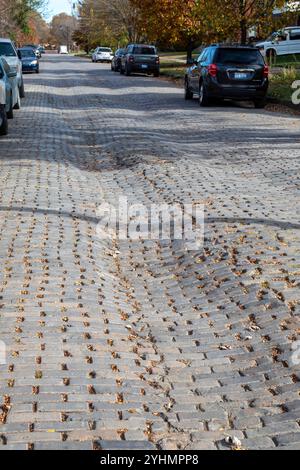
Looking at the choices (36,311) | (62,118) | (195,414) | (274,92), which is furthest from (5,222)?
(274,92)

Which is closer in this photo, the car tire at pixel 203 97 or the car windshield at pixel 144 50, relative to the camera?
the car tire at pixel 203 97

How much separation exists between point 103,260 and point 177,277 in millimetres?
904

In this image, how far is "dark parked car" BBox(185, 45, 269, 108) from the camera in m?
22.5

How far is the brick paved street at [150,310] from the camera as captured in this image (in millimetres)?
4461

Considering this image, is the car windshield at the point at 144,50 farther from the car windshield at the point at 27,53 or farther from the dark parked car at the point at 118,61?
the car windshield at the point at 27,53

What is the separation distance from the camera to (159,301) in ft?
22.5

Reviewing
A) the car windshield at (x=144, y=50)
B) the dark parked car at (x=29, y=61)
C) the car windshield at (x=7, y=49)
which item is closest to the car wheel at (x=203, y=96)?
the car windshield at (x=7, y=49)

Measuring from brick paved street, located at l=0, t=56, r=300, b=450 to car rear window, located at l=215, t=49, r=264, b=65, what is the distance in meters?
9.48

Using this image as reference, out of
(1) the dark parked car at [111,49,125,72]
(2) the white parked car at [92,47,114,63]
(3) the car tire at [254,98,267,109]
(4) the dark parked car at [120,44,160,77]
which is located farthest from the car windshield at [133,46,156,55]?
(2) the white parked car at [92,47,114,63]

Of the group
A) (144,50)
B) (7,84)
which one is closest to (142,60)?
(144,50)

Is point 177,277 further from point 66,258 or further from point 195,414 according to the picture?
point 195,414
